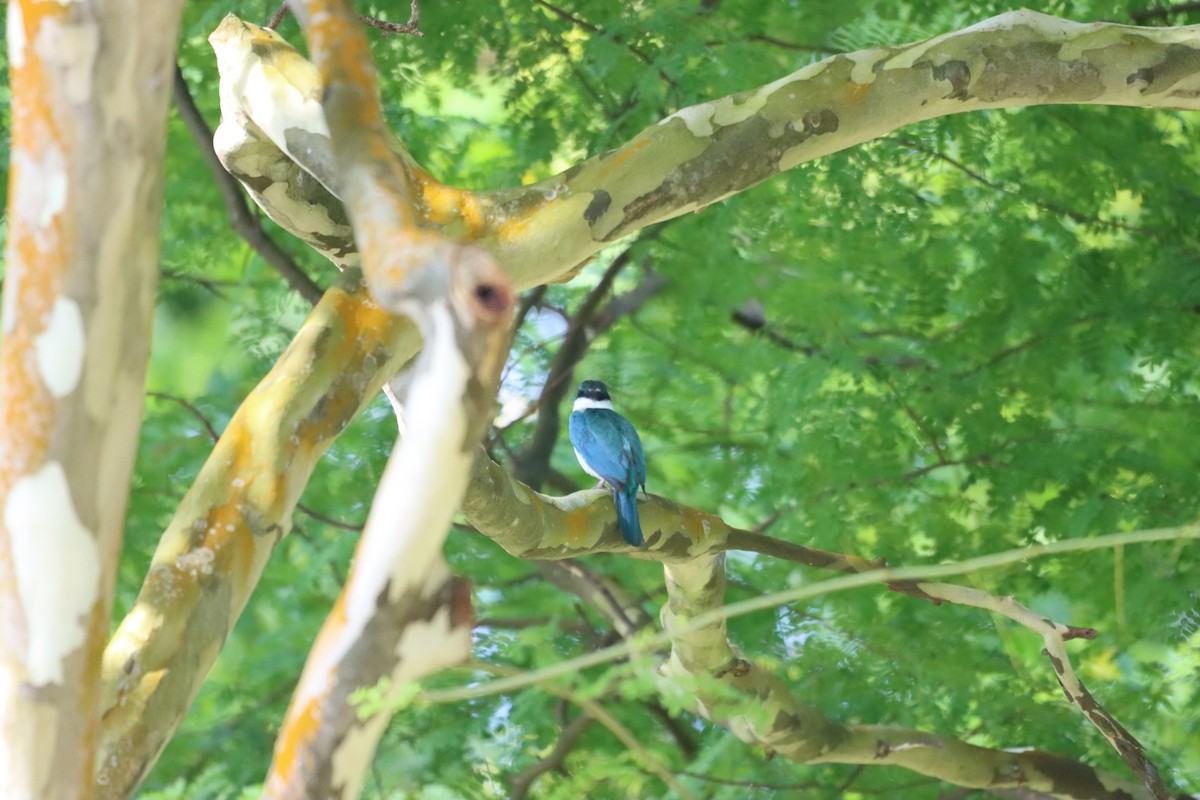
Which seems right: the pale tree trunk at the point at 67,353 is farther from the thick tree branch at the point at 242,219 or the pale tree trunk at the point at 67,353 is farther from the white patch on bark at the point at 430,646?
the thick tree branch at the point at 242,219

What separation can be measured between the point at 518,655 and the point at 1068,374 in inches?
83.6

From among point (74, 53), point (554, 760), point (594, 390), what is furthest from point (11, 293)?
point (594, 390)

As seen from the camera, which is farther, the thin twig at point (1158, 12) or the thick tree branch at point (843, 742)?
the thin twig at point (1158, 12)

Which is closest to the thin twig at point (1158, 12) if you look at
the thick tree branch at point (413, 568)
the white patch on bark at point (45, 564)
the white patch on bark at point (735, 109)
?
the white patch on bark at point (735, 109)

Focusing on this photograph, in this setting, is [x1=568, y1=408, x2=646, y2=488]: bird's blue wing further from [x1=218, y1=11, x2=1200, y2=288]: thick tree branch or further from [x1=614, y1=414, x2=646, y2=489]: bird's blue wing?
[x1=218, y1=11, x2=1200, y2=288]: thick tree branch

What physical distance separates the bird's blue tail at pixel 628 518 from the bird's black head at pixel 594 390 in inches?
56.1

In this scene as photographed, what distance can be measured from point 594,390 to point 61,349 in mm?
3328

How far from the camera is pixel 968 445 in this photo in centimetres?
443

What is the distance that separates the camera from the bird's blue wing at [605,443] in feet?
12.5

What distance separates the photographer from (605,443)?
13.5 feet

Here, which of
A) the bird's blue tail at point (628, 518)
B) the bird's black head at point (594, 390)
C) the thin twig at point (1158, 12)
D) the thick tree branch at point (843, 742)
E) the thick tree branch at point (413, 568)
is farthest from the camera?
the bird's black head at point (594, 390)

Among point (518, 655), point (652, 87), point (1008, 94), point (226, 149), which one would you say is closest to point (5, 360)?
point (226, 149)

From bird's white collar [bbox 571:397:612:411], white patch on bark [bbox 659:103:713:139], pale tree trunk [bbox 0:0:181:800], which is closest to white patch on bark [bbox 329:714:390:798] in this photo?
pale tree trunk [bbox 0:0:181:800]

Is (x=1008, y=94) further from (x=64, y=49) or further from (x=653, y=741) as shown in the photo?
(x=653, y=741)
